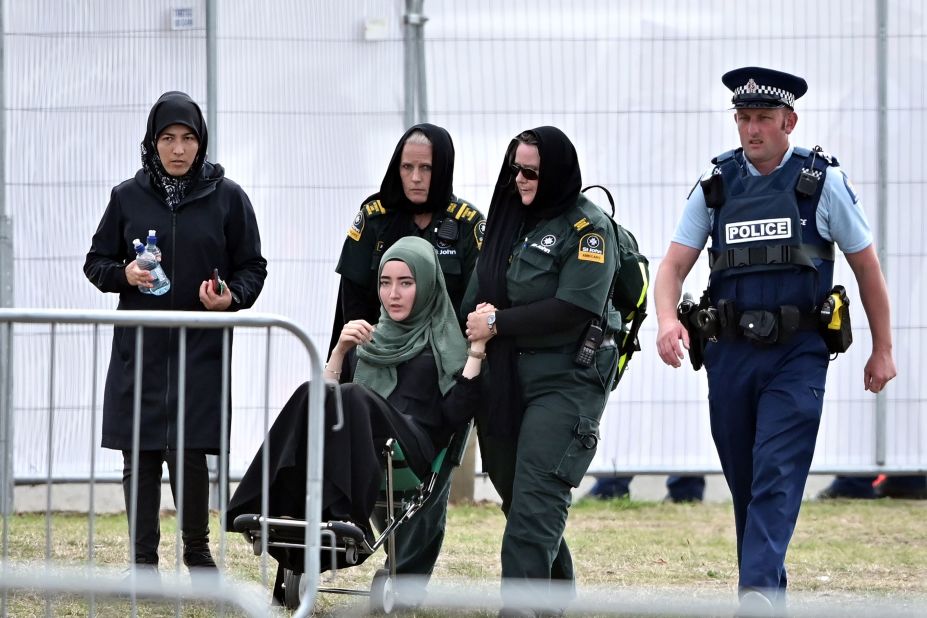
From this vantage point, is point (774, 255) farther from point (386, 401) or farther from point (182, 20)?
point (182, 20)

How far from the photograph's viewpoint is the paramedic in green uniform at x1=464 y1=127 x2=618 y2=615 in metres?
5.46

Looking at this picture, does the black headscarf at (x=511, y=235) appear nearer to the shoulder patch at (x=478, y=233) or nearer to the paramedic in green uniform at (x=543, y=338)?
the paramedic in green uniform at (x=543, y=338)

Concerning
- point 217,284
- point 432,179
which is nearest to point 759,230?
point 432,179

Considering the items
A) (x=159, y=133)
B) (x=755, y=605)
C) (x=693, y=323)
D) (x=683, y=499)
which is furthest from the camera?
(x=683, y=499)

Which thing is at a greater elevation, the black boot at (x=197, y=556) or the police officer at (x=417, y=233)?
the police officer at (x=417, y=233)

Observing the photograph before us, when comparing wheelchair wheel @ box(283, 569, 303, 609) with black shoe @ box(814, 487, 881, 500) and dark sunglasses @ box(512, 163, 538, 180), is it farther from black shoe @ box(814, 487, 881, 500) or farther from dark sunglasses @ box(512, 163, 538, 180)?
black shoe @ box(814, 487, 881, 500)

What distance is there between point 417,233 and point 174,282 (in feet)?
3.09

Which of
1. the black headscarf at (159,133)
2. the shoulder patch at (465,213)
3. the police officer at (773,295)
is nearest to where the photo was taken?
the police officer at (773,295)

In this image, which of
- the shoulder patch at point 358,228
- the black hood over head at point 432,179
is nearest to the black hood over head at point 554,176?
the black hood over head at point 432,179

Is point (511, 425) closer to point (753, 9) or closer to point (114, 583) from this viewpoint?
point (114, 583)

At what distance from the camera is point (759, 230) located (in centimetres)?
530

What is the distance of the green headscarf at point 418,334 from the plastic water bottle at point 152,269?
0.78 metres

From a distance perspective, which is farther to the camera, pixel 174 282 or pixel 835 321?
pixel 174 282

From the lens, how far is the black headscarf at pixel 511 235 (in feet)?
18.3
